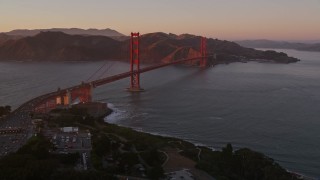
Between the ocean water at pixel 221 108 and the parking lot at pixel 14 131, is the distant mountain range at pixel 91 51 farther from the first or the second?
the parking lot at pixel 14 131

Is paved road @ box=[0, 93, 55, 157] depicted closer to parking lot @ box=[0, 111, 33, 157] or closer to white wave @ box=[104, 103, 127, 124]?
parking lot @ box=[0, 111, 33, 157]

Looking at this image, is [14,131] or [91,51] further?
Result: [91,51]

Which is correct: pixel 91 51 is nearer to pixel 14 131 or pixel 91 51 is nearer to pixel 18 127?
pixel 18 127

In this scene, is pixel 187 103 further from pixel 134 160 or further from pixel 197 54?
pixel 197 54

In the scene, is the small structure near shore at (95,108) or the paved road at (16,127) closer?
the paved road at (16,127)

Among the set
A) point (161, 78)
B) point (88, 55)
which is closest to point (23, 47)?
point (88, 55)

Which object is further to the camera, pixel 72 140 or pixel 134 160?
→ pixel 72 140

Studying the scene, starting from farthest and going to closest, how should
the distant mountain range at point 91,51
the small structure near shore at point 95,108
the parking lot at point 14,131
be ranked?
1. the distant mountain range at point 91,51
2. the small structure near shore at point 95,108
3. the parking lot at point 14,131

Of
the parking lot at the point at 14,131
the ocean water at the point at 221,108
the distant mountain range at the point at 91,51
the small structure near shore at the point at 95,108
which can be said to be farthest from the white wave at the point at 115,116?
the distant mountain range at the point at 91,51

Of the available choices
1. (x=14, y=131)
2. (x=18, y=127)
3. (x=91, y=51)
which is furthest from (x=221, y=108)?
(x=91, y=51)
